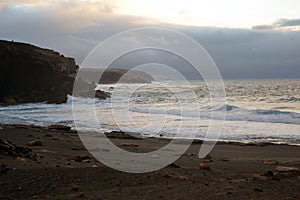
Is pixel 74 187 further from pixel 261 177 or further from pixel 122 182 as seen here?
pixel 261 177

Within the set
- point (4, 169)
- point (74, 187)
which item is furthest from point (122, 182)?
point (4, 169)

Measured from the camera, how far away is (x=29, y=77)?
126ft

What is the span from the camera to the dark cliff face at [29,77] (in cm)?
3638

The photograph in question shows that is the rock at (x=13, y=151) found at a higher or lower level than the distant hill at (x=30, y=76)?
lower

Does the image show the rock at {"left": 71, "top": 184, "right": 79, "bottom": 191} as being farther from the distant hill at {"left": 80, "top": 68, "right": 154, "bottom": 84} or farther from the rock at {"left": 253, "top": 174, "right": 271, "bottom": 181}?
the distant hill at {"left": 80, "top": 68, "right": 154, "bottom": 84}

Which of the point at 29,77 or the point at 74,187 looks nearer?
the point at 74,187

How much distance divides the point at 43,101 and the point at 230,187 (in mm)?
32502

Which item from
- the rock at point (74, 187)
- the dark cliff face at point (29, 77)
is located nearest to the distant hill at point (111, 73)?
the dark cliff face at point (29, 77)

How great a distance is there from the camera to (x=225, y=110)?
27.7 metres

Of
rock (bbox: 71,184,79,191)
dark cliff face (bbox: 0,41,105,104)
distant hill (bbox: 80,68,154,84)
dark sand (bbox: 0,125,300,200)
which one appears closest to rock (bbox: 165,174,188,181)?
dark sand (bbox: 0,125,300,200)

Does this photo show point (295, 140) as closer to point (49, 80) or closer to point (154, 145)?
point (154, 145)

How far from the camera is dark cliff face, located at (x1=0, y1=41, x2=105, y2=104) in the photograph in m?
36.4

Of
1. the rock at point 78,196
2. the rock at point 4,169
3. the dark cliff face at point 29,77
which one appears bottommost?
the rock at point 78,196

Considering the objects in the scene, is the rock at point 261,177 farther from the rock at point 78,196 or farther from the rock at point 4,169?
the rock at point 4,169
